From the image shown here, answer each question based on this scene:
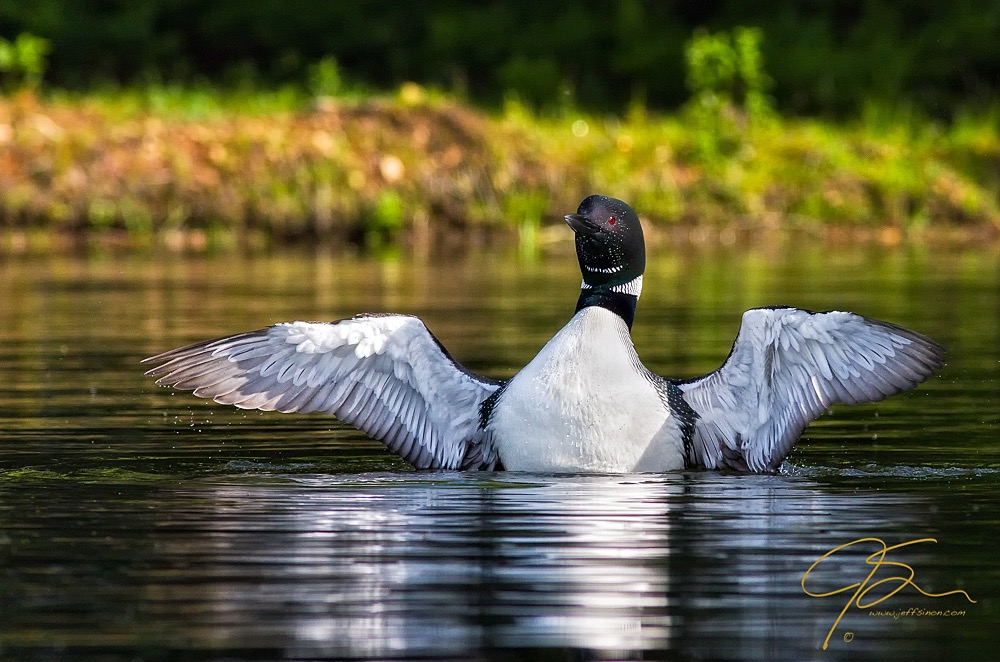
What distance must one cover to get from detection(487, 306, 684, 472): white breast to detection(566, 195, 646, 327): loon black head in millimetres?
306

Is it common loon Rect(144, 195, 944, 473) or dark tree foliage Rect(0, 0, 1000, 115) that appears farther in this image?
dark tree foliage Rect(0, 0, 1000, 115)

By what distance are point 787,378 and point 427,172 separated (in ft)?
53.8

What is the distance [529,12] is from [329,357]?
88.1 ft

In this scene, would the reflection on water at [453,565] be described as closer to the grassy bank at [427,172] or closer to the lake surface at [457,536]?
the lake surface at [457,536]

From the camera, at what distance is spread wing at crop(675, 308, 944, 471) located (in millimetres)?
8031

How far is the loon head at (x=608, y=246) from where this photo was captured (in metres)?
8.35

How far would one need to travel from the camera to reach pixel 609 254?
8398mm

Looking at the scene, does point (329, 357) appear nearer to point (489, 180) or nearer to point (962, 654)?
point (962, 654)

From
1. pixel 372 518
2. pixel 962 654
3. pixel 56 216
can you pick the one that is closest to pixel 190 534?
pixel 372 518

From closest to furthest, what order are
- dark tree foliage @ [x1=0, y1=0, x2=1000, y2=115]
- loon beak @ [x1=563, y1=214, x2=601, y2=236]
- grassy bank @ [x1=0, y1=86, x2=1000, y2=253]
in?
1. loon beak @ [x1=563, y1=214, x2=601, y2=236]
2. grassy bank @ [x1=0, y1=86, x2=1000, y2=253]
3. dark tree foliage @ [x1=0, y1=0, x2=1000, y2=115]

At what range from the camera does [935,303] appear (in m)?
15.0
